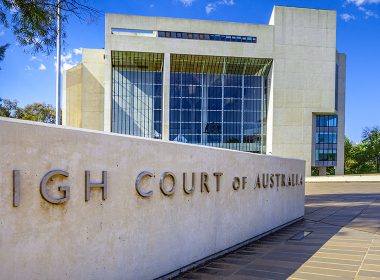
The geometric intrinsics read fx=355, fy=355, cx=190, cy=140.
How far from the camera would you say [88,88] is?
4397 centimetres

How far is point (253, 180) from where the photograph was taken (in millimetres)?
6840

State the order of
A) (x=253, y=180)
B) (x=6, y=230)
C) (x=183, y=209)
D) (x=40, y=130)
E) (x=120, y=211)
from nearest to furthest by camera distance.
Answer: (x=6, y=230), (x=40, y=130), (x=120, y=211), (x=183, y=209), (x=253, y=180)

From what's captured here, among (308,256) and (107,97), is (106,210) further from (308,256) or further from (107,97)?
(107,97)

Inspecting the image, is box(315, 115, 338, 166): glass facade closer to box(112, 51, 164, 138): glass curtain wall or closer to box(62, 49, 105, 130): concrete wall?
box(112, 51, 164, 138): glass curtain wall

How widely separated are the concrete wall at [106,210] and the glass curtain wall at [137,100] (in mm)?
A: 39791

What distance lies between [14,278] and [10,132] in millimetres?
1132

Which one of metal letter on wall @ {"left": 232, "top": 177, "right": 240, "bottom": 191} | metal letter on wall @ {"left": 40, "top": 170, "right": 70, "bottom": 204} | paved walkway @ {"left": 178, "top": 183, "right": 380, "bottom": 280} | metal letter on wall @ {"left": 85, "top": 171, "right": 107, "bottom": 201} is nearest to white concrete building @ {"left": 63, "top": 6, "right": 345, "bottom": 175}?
paved walkway @ {"left": 178, "top": 183, "right": 380, "bottom": 280}

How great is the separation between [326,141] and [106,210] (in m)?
48.2

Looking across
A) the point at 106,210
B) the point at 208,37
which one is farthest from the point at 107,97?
the point at 106,210

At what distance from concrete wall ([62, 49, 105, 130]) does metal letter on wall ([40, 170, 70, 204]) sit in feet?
137

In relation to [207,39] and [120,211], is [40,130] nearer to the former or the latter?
[120,211]

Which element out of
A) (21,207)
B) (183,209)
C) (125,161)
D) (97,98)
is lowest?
(183,209)

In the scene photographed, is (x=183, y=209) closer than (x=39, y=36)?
Yes

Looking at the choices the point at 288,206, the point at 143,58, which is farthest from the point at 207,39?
the point at 288,206
